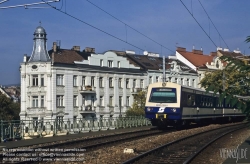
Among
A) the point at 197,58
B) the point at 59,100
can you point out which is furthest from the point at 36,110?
the point at 197,58

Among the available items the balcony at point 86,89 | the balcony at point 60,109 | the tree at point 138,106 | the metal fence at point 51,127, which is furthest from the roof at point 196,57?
the metal fence at point 51,127

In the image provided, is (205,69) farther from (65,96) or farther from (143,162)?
(143,162)

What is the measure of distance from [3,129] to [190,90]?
1512 centimetres

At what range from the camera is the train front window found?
1229 inches

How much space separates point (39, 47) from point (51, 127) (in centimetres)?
4232

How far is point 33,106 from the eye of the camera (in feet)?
214

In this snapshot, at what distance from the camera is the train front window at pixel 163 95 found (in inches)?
1229

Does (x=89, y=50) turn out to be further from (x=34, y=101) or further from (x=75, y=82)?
(x=34, y=101)

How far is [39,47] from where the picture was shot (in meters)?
68.8

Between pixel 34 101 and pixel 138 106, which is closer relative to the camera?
pixel 138 106

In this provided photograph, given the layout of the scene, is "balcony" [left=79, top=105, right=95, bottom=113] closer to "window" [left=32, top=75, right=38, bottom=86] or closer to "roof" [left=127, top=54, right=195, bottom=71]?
"window" [left=32, top=75, right=38, bottom=86]

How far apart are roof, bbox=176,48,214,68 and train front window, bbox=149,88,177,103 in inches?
2415

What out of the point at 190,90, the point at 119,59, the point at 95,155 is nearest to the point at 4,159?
the point at 95,155

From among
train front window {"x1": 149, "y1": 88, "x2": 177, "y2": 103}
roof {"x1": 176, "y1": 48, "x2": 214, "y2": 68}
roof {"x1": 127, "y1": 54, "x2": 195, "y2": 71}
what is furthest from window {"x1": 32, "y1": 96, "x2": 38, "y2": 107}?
roof {"x1": 176, "y1": 48, "x2": 214, "y2": 68}
